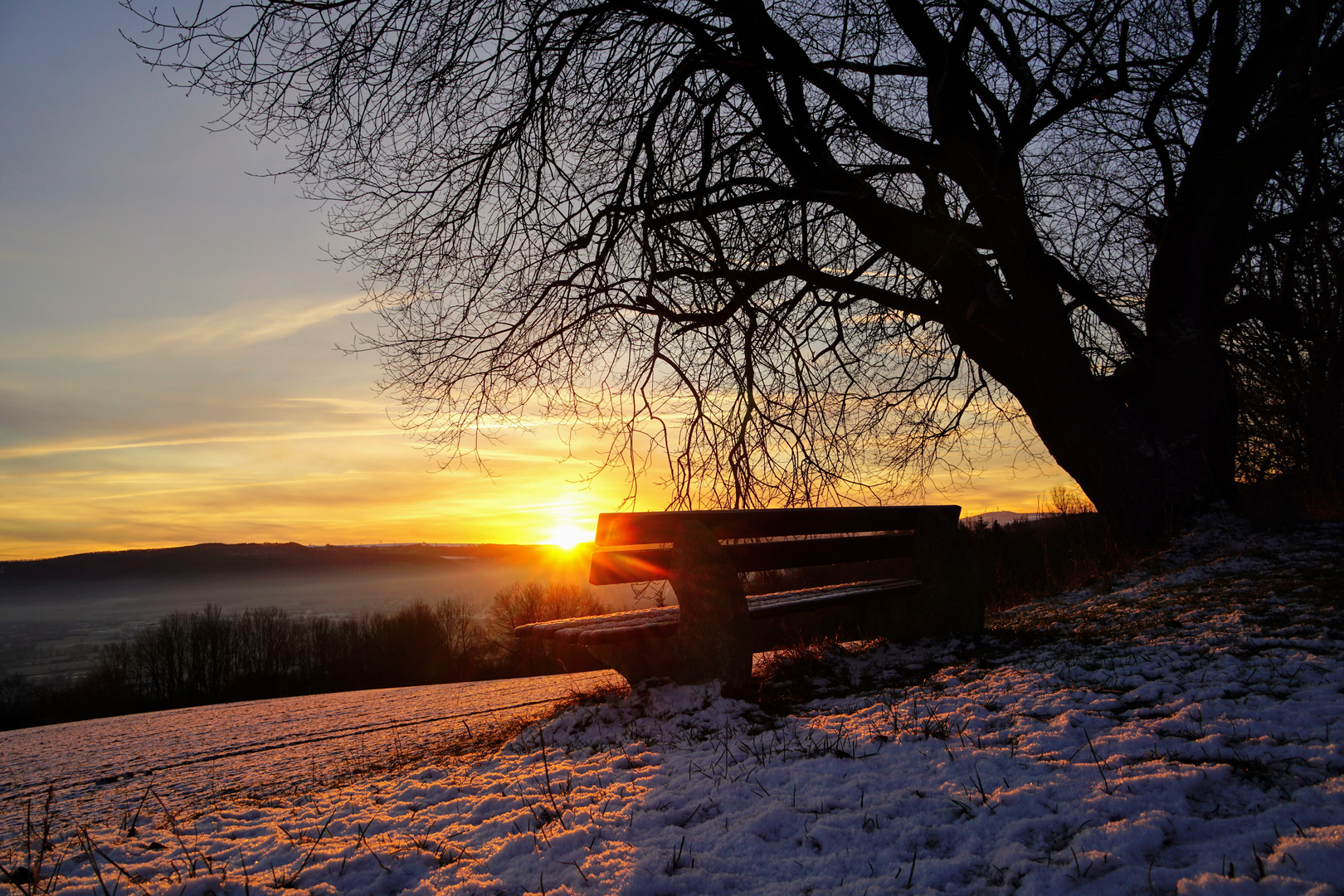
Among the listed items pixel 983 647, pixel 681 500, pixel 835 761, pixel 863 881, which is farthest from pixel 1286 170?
pixel 863 881

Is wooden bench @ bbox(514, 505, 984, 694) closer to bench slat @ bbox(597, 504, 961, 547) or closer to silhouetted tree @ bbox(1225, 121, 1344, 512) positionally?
bench slat @ bbox(597, 504, 961, 547)

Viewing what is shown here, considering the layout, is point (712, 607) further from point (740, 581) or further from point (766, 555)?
point (766, 555)

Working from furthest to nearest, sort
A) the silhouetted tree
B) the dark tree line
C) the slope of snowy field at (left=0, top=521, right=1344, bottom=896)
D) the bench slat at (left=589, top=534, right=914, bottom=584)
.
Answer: the dark tree line
the silhouetted tree
the bench slat at (left=589, top=534, right=914, bottom=584)
the slope of snowy field at (left=0, top=521, right=1344, bottom=896)

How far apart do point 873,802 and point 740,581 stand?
166 cm

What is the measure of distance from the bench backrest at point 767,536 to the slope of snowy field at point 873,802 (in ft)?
2.43

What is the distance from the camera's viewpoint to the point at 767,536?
3.91 m

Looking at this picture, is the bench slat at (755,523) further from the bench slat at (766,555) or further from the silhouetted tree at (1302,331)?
the silhouetted tree at (1302,331)

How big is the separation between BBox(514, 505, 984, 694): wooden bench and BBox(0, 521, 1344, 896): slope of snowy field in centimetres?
33

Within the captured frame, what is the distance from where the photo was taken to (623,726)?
3314 millimetres

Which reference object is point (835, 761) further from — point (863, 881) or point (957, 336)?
point (957, 336)

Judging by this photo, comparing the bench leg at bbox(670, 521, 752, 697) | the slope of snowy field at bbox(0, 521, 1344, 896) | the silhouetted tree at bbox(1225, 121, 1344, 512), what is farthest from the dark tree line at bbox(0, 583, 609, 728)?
the slope of snowy field at bbox(0, 521, 1344, 896)

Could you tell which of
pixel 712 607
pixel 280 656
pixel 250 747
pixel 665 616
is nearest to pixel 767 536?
pixel 712 607

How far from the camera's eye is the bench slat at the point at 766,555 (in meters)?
3.55

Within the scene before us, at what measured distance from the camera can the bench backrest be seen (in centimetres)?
347
